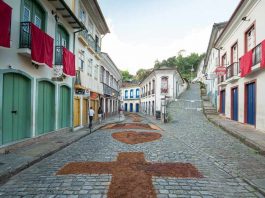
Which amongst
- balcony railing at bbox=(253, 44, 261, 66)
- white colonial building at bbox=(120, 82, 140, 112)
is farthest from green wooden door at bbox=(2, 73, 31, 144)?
white colonial building at bbox=(120, 82, 140, 112)

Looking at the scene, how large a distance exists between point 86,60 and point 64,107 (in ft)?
16.0

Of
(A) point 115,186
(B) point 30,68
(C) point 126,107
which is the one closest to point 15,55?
(B) point 30,68

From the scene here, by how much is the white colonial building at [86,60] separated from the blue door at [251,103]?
9840 mm

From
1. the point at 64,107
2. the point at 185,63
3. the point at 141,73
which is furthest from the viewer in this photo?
the point at 185,63

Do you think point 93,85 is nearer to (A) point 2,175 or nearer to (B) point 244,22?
(B) point 244,22

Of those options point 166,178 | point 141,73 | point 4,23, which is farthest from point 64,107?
point 141,73

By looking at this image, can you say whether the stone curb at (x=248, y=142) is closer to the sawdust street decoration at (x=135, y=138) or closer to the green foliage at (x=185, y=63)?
the sawdust street decoration at (x=135, y=138)

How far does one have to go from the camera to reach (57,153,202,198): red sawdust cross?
4.17m

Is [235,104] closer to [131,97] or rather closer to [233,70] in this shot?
[233,70]

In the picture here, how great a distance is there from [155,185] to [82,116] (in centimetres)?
1219

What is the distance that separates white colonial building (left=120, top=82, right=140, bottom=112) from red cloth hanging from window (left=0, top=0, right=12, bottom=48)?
138 feet

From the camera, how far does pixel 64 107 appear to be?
1285 centimetres

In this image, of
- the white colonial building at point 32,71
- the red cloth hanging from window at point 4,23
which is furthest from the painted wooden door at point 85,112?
the red cloth hanging from window at point 4,23

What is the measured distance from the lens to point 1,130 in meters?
7.09
